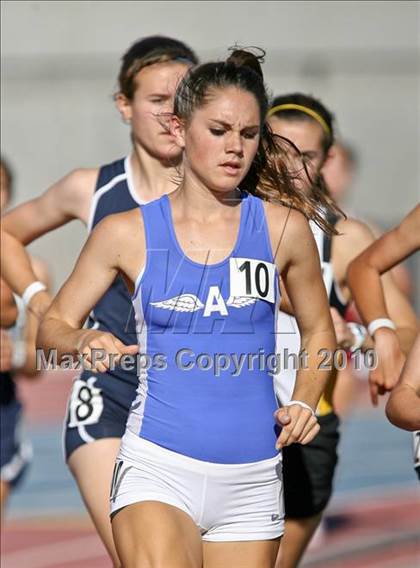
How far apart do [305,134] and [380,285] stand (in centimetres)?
81

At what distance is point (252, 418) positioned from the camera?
3.93 metres

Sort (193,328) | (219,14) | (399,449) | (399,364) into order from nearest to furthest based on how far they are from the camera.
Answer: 1. (193,328)
2. (399,364)
3. (399,449)
4. (219,14)

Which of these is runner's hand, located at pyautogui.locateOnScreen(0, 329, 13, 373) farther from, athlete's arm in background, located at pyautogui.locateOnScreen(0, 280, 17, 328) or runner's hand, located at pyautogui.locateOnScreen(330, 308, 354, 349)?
runner's hand, located at pyautogui.locateOnScreen(330, 308, 354, 349)

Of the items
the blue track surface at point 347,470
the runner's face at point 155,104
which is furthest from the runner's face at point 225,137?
the blue track surface at point 347,470

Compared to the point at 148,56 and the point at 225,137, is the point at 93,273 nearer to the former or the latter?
the point at 225,137

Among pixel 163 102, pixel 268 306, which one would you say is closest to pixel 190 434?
pixel 268 306

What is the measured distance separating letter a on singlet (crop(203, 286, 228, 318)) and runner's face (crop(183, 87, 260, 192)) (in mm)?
343

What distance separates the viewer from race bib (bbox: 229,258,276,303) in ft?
12.7

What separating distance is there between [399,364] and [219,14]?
1676 cm

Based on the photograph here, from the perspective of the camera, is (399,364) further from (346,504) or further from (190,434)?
(346,504)

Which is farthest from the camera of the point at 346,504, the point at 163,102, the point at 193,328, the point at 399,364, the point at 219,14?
the point at 219,14

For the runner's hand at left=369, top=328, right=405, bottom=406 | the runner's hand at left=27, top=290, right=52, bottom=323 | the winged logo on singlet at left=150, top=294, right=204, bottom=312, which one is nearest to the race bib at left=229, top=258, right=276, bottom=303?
the winged logo on singlet at left=150, top=294, right=204, bottom=312

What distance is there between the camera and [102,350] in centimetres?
368

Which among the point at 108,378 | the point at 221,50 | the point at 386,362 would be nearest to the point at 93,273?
the point at 108,378
